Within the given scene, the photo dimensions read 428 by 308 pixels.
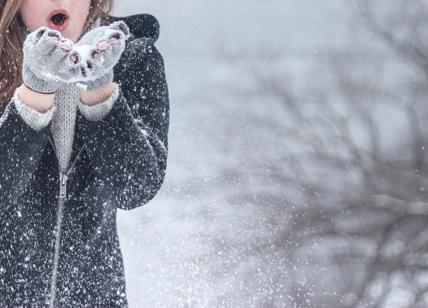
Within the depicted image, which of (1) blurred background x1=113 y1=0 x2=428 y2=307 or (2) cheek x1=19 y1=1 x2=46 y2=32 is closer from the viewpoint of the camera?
(2) cheek x1=19 y1=1 x2=46 y2=32

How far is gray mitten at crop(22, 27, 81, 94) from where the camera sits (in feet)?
4.01

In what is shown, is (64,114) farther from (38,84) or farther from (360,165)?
(360,165)

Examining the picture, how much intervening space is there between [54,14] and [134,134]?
207 mm


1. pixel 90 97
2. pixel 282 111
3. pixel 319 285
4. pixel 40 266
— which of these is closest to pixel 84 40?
pixel 90 97

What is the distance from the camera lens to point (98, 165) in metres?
1.44

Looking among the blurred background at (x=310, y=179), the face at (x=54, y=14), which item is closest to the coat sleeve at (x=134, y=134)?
the face at (x=54, y=14)

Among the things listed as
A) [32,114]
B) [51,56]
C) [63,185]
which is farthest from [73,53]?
[63,185]

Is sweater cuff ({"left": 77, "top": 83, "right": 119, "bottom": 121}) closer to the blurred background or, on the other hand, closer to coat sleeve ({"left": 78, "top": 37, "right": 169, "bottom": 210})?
coat sleeve ({"left": 78, "top": 37, "right": 169, "bottom": 210})

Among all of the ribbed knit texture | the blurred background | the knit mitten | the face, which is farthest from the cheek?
the blurred background

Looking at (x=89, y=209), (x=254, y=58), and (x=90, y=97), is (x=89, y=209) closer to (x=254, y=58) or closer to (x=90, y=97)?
(x=90, y=97)

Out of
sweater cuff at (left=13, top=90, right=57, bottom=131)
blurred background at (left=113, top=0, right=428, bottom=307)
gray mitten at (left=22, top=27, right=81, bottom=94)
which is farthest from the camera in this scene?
blurred background at (left=113, top=0, right=428, bottom=307)

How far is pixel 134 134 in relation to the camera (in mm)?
Answer: 1424

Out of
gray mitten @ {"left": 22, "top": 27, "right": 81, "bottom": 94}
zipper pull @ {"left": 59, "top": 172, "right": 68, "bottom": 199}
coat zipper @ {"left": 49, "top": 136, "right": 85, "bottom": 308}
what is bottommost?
coat zipper @ {"left": 49, "top": 136, "right": 85, "bottom": 308}

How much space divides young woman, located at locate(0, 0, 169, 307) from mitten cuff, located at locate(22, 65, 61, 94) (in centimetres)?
2
